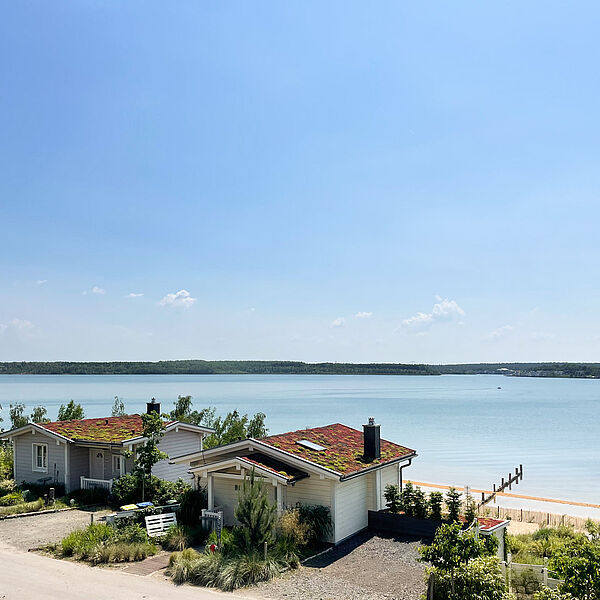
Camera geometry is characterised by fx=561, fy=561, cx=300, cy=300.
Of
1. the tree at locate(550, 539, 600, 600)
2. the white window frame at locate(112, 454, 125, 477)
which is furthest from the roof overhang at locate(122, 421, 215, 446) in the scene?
the tree at locate(550, 539, 600, 600)

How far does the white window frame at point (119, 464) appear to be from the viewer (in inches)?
978

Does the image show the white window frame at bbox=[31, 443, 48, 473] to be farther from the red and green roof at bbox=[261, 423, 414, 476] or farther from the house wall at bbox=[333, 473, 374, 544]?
the house wall at bbox=[333, 473, 374, 544]

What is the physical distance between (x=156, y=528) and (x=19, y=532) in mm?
4781

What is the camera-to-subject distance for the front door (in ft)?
84.3

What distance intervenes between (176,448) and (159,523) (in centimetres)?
902

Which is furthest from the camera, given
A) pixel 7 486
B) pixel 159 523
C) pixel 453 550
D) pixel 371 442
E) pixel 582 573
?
pixel 7 486

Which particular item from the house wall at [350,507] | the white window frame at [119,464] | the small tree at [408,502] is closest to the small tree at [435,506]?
the small tree at [408,502]

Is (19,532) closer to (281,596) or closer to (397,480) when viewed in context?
(281,596)

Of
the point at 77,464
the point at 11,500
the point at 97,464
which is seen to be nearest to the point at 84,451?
the point at 77,464

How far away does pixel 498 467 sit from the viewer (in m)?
50.8

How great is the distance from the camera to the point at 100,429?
27047mm

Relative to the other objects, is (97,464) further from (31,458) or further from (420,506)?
(420,506)

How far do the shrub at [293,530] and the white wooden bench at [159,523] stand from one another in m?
4.22

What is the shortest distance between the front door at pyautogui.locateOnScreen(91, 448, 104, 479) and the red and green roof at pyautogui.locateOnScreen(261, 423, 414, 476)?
32.2 feet
